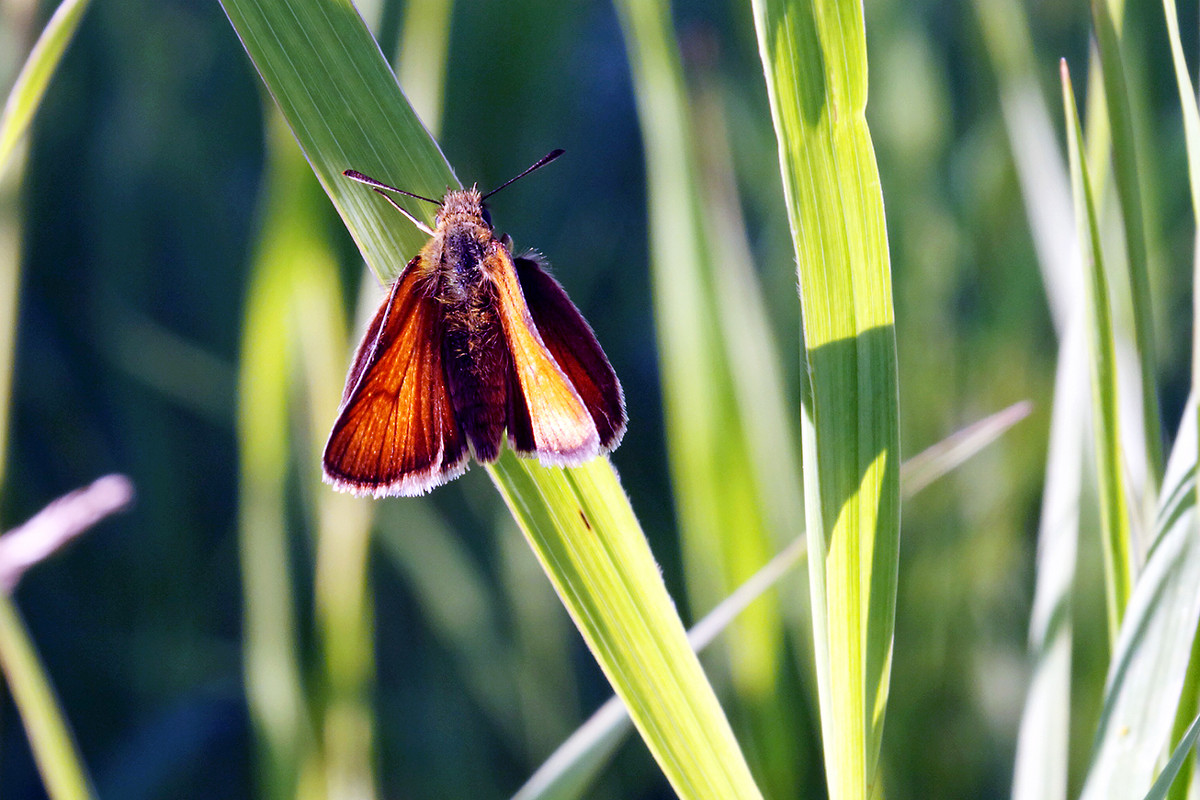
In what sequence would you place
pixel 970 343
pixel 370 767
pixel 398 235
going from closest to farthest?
pixel 398 235
pixel 370 767
pixel 970 343

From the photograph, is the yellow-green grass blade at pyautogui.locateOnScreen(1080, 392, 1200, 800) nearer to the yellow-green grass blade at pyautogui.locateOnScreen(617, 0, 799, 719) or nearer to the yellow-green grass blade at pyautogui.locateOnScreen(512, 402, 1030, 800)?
the yellow-green grass blade at pyautogui.locateOnScreen(512, 402, 1030, 800)

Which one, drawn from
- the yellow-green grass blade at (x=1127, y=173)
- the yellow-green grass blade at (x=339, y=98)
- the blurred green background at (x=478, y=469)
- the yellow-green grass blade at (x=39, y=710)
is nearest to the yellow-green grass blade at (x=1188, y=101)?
the yellow-green grass blade at (x=1127, y=173)

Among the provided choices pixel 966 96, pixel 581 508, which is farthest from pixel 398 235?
pixel 966 96

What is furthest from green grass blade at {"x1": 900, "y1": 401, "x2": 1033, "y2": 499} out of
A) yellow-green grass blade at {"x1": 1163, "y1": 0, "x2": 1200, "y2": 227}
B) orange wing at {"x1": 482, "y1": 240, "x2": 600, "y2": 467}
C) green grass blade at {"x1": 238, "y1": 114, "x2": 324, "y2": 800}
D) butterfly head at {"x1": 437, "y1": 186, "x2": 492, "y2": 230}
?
green grass blade at {"x1": 238, "y1": 114, "x2": 324, "y2": 800}

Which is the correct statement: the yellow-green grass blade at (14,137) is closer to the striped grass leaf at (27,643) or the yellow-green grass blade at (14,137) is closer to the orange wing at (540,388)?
the striped grass leaf at (27,643)

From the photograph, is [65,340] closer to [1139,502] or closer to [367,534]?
[367,534]

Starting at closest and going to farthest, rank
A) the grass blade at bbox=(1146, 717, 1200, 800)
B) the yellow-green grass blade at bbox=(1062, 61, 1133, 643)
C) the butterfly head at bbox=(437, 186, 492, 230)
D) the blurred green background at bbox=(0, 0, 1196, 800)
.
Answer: the grass blade at bbox=(1146, 717, 1200, 800)
the yellow-green grass blade at bbox=(1062, 61, 1133, 643)
the butterfly head at bbox=(437, 186, 492, 230)
the blurred green background at bbox=(0, 0, 1196, 800)

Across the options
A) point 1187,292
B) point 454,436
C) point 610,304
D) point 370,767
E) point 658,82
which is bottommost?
point 370,767
